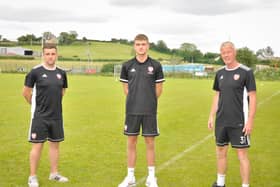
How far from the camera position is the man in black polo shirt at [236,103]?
6785 mm

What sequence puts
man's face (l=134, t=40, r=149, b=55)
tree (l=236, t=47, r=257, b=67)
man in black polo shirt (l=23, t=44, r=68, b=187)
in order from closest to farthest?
man's face (l=134, t=40, r=149, b=55) → man in black polo shirt (l=23, t=44, r=68, b=187) → tree (l=236, t=47, r=257, b=67)

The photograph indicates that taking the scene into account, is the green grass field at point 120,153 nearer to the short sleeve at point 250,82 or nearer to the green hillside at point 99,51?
the short sleeve at point 250,82

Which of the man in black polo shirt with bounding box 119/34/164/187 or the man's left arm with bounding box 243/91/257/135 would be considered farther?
the man in black polo shirt with bounding box 119/34/164/187

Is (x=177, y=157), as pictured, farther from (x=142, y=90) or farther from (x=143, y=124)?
(x=142, y=90)

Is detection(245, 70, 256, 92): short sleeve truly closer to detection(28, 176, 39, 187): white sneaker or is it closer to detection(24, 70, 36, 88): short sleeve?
detection(24, 70, 36, 88): short sleeve

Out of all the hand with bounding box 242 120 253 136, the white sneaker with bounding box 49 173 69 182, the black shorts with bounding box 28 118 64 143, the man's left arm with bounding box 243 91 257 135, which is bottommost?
the white sneaker with bounding box 49 173 69 182

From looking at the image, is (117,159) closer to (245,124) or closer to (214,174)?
(214,174)

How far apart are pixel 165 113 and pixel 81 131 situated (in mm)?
6082

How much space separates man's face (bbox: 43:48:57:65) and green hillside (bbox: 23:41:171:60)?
100979mm

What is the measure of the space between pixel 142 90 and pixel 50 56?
1.47m

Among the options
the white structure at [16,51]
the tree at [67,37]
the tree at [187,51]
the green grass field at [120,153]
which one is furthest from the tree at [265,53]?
the green grass field at [120,153]

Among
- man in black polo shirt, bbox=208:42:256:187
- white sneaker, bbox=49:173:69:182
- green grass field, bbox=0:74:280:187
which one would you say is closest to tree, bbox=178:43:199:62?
green grass field, bbox=0:74:280:187

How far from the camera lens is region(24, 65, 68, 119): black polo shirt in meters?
7.39

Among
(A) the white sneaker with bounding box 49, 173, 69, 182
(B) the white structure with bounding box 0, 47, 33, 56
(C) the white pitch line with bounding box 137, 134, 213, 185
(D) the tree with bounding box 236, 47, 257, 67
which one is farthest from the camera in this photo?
(B) the white structure with bounding box 0, 47, 33, 56
